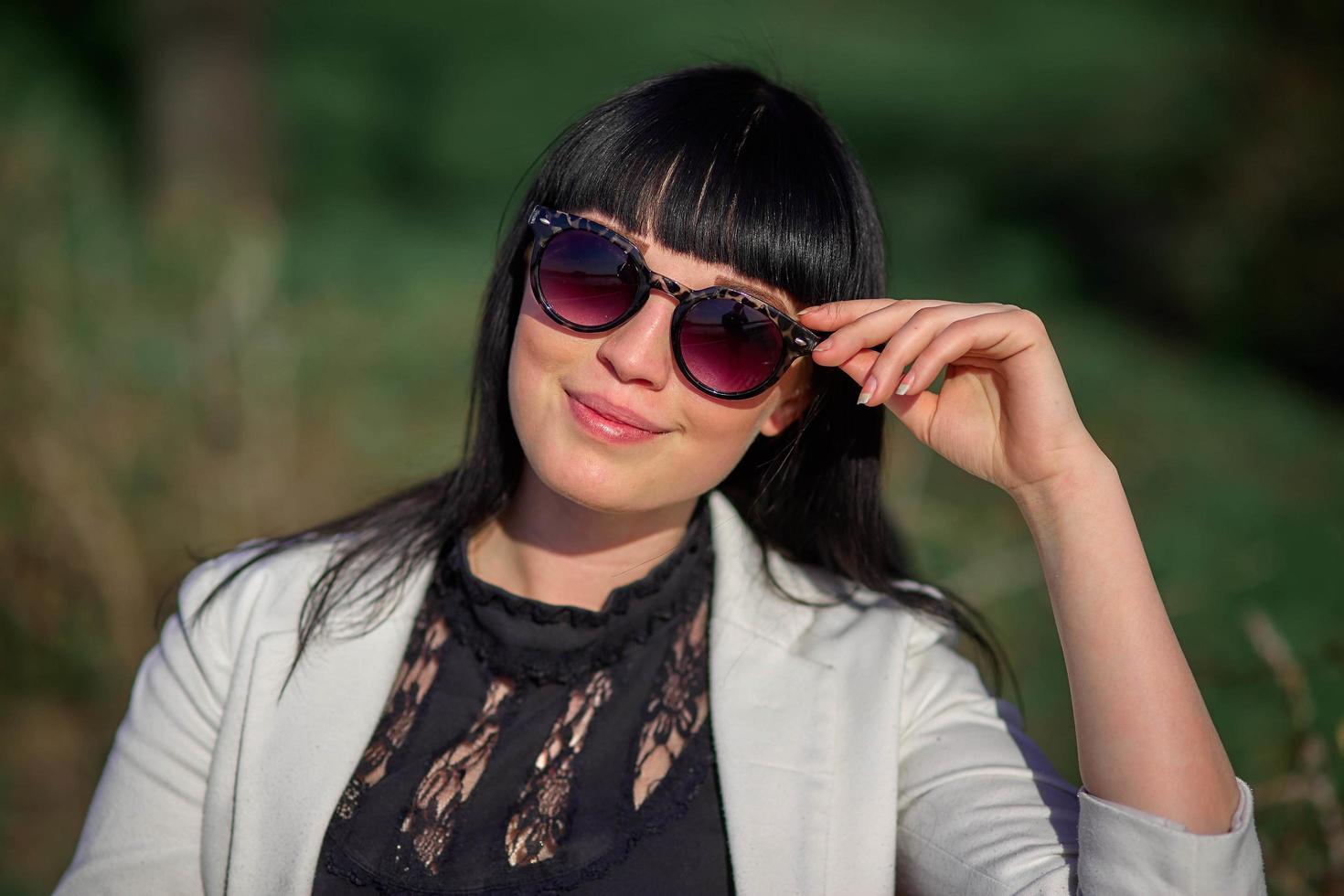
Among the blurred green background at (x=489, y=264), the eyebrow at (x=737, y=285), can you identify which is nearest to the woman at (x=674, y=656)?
the eyebrow at (x=737, y=285)

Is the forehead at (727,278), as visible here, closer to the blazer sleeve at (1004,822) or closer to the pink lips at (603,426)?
the pink lips at (603,426)

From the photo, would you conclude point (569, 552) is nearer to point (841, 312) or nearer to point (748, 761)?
point (748, 761)

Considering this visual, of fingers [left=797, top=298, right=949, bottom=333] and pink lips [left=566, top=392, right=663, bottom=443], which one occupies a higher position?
fingers [left=797, top=298, right=949, bottom=333]

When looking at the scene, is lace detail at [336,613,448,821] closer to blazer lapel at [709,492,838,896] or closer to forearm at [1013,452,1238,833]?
blazer lapel at [709,492,838,896]

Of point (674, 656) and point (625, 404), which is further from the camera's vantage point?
point (674, 656)

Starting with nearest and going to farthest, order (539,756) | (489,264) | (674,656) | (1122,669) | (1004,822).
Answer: (1122,669) < (1004,822) < (539,756) < (674,656) < (489,264)

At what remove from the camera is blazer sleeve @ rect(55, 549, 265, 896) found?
218 centimetres

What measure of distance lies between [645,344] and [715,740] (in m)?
0.75

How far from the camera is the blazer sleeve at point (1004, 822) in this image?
6.19ft

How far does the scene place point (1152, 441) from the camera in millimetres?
6082

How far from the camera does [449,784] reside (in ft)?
7.32

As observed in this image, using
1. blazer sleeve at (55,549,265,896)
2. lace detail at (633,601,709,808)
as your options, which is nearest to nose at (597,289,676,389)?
lace detail at (633,601,709,808)

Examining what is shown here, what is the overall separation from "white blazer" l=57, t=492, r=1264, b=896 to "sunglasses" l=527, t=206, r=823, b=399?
1.80 feet

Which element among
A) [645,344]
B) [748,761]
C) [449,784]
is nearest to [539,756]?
[449,784]
